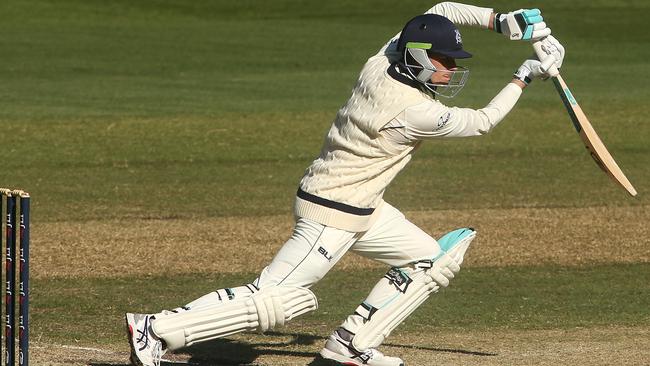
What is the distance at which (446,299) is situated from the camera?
898 cm

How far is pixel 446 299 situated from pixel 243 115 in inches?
408

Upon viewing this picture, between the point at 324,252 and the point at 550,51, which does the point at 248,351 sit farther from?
the point at 550,51

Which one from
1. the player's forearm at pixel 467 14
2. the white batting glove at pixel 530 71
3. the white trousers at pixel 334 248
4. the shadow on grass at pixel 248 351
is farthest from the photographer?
the player's forearm at pixel 467 14

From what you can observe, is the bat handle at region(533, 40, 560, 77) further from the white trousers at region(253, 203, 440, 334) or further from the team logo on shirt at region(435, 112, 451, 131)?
the white trousers at region(253, 203, 440, 334)

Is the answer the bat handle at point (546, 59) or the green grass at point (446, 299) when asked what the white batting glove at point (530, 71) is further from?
the green grass at point (446, 299)

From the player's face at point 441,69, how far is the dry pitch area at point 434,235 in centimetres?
160

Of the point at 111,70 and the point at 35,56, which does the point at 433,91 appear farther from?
the point at 35,56

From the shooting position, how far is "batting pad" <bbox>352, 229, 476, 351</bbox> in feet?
21.8

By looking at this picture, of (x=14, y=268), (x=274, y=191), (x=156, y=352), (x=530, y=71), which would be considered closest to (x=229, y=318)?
(x=156, y=352)

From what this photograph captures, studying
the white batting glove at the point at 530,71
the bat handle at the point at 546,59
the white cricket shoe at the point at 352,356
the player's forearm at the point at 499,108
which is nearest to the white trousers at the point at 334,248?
the white cricket shoe at the point at 352,356

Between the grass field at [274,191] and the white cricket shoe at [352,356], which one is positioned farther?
the grass field at [274,191]

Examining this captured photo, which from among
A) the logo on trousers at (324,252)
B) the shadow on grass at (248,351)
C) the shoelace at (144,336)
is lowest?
the shadow on grass at (248,351)

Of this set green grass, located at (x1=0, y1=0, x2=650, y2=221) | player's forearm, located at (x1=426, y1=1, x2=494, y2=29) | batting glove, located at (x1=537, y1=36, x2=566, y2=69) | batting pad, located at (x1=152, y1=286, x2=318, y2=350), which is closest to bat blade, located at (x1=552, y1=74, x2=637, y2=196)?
batting glove, located at (x1=537, y1=36, x2=566, y2=69)

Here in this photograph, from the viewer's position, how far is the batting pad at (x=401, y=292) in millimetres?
6652
